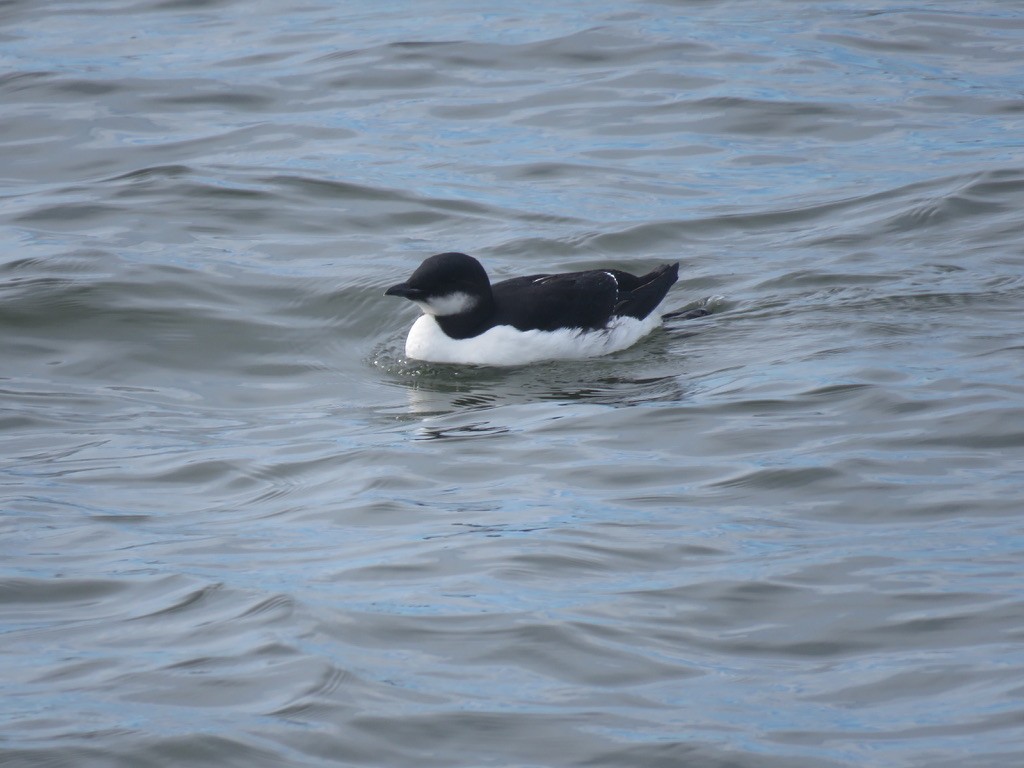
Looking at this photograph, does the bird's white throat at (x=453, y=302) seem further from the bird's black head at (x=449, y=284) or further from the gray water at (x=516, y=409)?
the gray water at (x=516, y=409)

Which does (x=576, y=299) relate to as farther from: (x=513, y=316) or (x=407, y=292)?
(x=407, y=292)

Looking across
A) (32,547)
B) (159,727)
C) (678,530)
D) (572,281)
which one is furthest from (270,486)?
(572,281)

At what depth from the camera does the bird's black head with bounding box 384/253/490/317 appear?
9273 millimetres

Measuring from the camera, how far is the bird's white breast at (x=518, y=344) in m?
9.30

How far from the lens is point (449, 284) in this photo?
9.33 metres

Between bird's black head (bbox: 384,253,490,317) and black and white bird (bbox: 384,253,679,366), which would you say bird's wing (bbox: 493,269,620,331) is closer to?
black and white bird (bbox: 384,253,679,366)

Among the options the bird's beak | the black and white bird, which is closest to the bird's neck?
the black and white bird

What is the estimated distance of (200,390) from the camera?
8.94 metres

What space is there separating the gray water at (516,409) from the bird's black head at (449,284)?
17.4 inches

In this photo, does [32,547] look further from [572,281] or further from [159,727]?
[572,281]

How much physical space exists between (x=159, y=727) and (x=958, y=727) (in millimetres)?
2334

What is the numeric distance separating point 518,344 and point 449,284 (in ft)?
1.86

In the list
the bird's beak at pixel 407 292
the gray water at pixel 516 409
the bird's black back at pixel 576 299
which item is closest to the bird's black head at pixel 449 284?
the bird's beak at pixel 407 292

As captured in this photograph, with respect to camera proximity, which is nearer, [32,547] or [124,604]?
[124,604]
